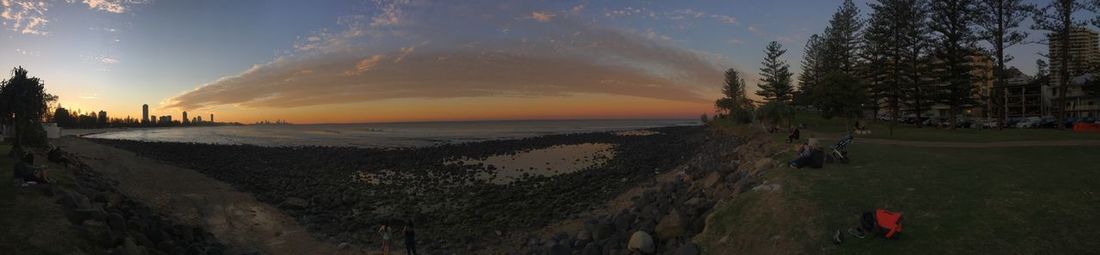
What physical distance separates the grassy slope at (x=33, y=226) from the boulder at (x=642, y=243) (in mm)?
10536

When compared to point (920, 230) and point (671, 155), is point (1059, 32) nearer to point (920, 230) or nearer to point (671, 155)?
point (671, 155)

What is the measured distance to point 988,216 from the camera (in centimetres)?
764

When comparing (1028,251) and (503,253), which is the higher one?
(1028,251)

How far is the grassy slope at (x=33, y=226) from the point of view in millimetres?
9164

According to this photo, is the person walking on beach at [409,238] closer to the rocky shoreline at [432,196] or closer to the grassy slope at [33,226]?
the rocky shoreline at [432,196]

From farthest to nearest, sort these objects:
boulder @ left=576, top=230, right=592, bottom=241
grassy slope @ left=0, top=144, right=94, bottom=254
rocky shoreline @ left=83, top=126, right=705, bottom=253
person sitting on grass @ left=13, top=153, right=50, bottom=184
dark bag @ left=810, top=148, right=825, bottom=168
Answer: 1. rocky shoreline @ left=83, top=126, right=705, bottom=253
2. person sitting on grass @ left=13, top=153, right=50, bottom=184
3. dark bag @ left=810, top=148, right=825, bottom=168
4. boulder @ left=576, top=230, right=592, bottom=241
5. grassy slope @ left=0, top=144, right=94, bottom=254

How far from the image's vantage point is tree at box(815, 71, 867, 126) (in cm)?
3372

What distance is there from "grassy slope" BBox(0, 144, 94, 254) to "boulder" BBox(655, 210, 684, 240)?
11.2m

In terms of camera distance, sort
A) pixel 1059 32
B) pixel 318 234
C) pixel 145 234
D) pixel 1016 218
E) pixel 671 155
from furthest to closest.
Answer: pixel 671 155
pixel 1059 32
pixel 318 234
pixel 145 234
pixel 1016 218

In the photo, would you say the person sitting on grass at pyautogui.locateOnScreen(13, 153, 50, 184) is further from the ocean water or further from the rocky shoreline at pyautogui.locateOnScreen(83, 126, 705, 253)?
the ocean water

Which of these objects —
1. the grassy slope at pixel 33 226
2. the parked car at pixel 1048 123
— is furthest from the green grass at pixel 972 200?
the parked car at pixel 1048 123

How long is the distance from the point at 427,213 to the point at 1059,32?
124 ft

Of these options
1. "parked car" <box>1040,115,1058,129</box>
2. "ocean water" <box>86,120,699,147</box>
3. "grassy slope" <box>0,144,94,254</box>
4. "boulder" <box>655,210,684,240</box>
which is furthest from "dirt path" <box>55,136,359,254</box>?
"parked car" <box>1040,115,1058,129</box>

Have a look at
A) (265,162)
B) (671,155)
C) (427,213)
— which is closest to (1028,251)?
(427,213)
